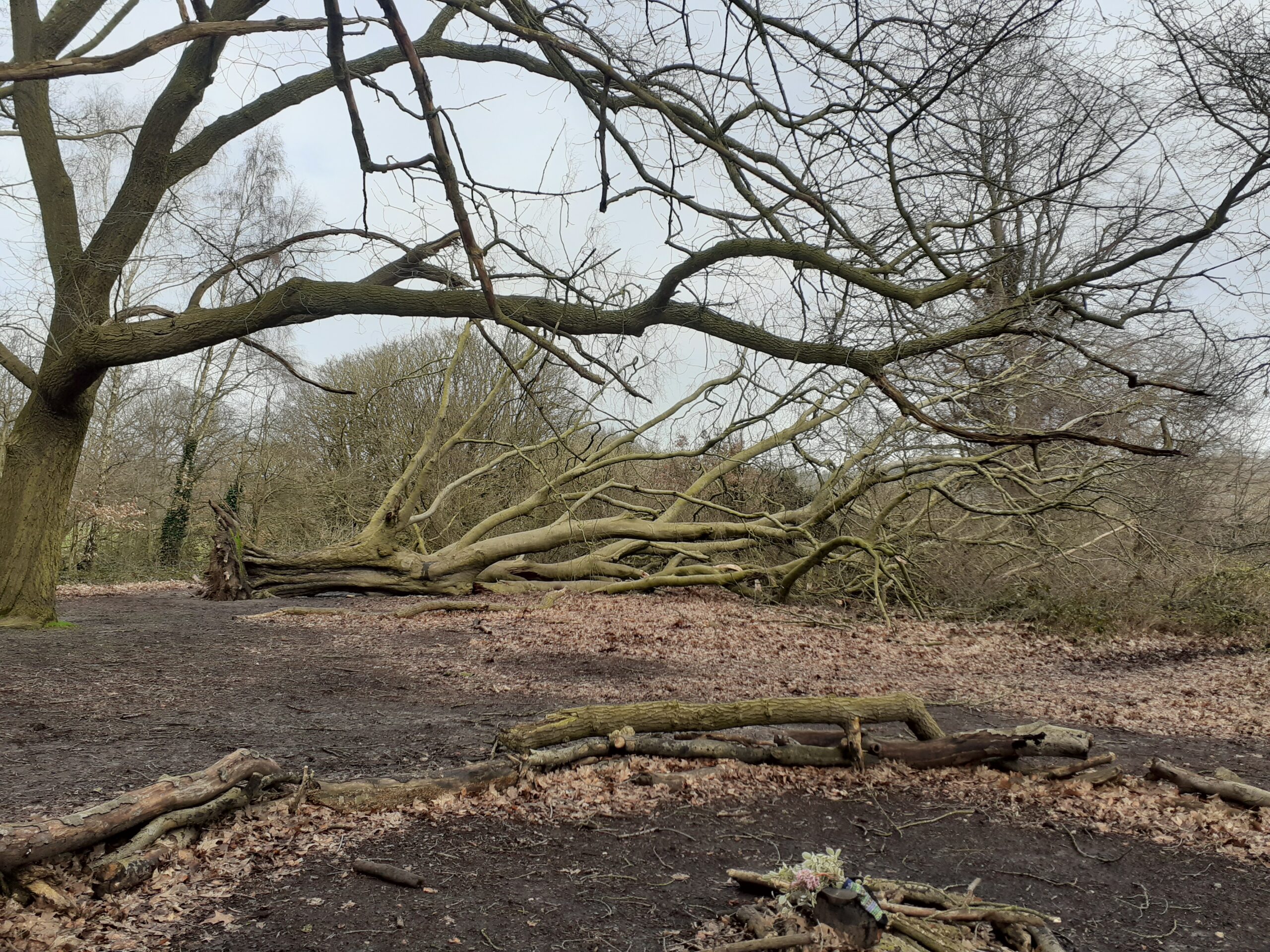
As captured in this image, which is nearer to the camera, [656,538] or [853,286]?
[853,286]

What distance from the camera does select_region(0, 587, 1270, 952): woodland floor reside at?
10.4 feet

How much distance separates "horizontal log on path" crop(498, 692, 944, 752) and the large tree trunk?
270 inches

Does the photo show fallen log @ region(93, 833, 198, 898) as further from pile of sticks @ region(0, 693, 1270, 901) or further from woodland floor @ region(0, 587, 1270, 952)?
pile of sticks @ region(0, 693, 1270, 901)

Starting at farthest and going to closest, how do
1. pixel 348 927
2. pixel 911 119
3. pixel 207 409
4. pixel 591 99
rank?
pixel 207 409 → pixel 591 99 → pixel 911 119 → pixel 348 927

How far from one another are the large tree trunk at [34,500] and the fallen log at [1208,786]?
32.5 feet

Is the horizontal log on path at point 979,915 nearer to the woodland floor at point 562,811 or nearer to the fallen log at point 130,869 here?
the woodland floor at point 562,811

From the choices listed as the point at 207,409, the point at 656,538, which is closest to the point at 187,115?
the point at 656,538

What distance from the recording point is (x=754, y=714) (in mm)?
5270

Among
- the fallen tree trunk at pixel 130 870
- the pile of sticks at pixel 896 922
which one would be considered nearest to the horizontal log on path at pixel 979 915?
the pile of sticks at pixel 896 922

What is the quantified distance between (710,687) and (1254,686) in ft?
18.3

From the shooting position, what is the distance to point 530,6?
420 centimetres

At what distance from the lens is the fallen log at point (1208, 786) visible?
463 cm

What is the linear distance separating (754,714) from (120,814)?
11.1 ft

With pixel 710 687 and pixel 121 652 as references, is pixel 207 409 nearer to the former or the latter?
pixel 121 652
